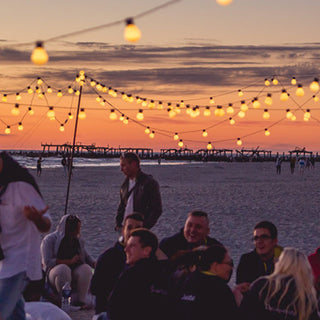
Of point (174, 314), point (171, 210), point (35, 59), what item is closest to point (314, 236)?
point (171, 210)

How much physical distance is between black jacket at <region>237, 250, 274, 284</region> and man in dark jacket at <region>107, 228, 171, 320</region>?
131cm

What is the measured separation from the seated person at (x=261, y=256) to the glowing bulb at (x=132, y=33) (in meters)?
2.13

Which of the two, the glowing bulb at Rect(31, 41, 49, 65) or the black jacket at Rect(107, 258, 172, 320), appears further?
the glowing bulb at Rect(31, 41, 49, 65)

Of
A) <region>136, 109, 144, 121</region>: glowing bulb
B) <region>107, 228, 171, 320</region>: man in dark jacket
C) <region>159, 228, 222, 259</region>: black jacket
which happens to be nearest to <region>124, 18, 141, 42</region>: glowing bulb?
<region>159, 228, 222, 259</region>: black jacket

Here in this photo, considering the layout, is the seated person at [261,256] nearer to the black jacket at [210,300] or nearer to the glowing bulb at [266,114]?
the black jacket at [210,300]

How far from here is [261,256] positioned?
5.14 m

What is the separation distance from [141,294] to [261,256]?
5.15ft

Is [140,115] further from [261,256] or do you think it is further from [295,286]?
[295,286]

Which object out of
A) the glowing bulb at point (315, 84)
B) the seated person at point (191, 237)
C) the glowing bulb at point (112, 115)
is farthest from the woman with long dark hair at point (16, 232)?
the glowing bulb at point (112, 115)

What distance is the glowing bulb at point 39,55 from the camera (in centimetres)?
619

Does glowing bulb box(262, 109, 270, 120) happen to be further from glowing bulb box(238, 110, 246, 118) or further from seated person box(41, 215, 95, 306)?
seated person box(41, 215, 95, 306)

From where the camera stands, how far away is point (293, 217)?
15.9 meters

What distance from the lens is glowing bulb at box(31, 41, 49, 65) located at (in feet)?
20.3

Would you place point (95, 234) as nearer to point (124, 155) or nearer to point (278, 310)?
point (124, 155)
